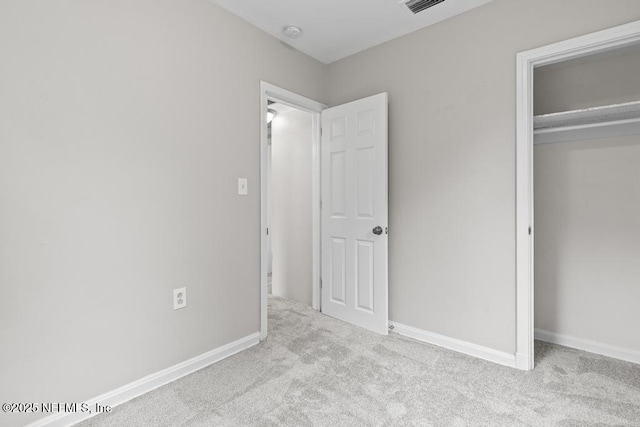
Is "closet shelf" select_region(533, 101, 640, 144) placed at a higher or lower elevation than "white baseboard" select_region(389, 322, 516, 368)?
higher

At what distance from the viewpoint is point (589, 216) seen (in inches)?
95.0

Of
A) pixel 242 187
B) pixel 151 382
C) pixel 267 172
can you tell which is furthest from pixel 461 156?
pixel 151 382

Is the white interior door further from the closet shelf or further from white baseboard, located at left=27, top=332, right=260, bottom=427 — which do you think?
the closet shelf

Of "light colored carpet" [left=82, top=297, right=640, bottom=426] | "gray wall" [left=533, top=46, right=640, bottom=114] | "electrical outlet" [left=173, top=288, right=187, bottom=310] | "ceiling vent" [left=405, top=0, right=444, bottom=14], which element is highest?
"ceiling vent" [left=405, top=0, right=444, bottom=14]

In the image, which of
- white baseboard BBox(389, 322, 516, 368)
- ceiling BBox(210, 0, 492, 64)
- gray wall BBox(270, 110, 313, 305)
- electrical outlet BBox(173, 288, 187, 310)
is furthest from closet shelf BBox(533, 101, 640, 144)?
electrical outlet BBox(173, 288, 187, 310)

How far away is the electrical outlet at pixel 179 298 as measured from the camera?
2.04 meters

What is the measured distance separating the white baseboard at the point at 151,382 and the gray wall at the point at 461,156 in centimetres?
137

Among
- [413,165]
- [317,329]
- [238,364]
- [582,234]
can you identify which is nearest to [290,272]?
[317,329]

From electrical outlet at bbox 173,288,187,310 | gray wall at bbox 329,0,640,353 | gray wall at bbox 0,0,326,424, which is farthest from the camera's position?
gray wall at bbox 329,0,640,353

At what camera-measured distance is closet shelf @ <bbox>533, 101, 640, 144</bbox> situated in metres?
2.05

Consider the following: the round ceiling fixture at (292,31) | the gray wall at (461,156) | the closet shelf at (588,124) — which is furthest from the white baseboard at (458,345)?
the round ceiling fixture at (292,31)

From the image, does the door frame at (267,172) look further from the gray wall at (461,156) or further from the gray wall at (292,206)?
the gray wall at (461,156)

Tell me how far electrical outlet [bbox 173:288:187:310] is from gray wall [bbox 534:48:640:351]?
2709 mm

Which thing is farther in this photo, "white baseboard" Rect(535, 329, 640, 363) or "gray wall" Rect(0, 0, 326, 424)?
"white baseboard" Rect(535, 329, 640, 363)
